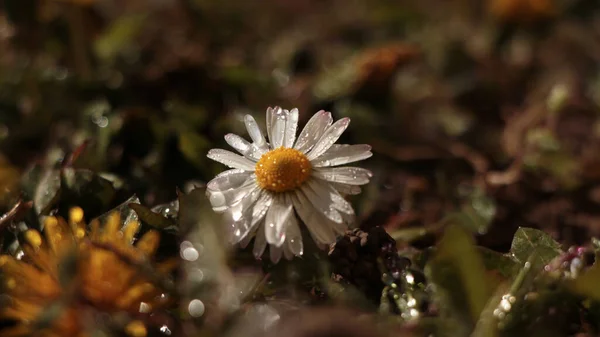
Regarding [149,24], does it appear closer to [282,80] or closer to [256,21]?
[256,21]

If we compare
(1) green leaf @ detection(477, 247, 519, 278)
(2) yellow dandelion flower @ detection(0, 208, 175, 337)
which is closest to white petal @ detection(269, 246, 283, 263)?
(2) yellow dandelion flower @ detection(0, 208, 175, 337)

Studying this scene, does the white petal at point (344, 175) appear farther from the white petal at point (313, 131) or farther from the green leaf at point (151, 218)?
the green leaf at point (151, 218)

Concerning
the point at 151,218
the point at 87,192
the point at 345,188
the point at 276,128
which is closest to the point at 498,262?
the point at 345,188

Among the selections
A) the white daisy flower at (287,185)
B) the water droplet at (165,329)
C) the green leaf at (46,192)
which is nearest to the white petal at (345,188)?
the white daisy flower at (287,185)

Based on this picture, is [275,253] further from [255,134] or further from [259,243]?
[255,134]

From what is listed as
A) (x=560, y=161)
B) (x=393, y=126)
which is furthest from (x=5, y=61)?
(x=560, y=161)

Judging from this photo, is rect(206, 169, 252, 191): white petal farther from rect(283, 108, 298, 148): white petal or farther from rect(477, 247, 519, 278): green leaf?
rect(477, 247, 519, 278): green leaf
